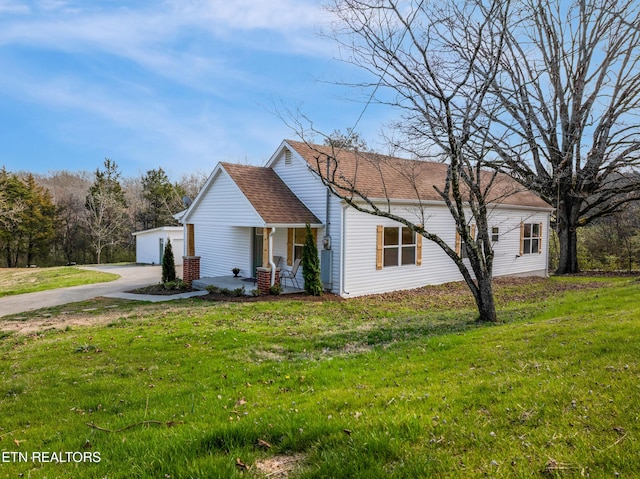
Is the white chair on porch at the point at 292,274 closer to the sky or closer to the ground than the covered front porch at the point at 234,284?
closer to the sky

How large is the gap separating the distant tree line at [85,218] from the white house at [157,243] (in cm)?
511

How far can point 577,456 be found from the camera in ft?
7.92

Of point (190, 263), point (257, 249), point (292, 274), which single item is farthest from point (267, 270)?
point (190, 263)

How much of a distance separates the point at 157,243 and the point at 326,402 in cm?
2762

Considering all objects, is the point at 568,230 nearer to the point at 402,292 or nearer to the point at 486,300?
the point at 402,292

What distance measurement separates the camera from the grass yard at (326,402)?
2.62m

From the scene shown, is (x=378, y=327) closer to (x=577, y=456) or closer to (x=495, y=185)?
(x=577, y=456)

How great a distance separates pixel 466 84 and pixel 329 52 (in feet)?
9.83

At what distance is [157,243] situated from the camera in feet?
95.2

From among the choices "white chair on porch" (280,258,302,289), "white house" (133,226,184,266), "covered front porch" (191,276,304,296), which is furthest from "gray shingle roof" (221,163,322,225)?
"white house" (133,226,184,266)

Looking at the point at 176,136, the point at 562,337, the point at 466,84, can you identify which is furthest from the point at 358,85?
the point at 176,136

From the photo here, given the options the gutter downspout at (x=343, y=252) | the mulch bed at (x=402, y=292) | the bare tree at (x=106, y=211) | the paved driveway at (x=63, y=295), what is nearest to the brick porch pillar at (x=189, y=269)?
the mulch bed at (x=402, y=292)

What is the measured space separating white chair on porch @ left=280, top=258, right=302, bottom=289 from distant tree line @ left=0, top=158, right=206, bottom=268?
24659 millimetres

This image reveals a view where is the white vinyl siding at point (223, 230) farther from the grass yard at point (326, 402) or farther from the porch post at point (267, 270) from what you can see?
the grass yard at point (326, 402)
